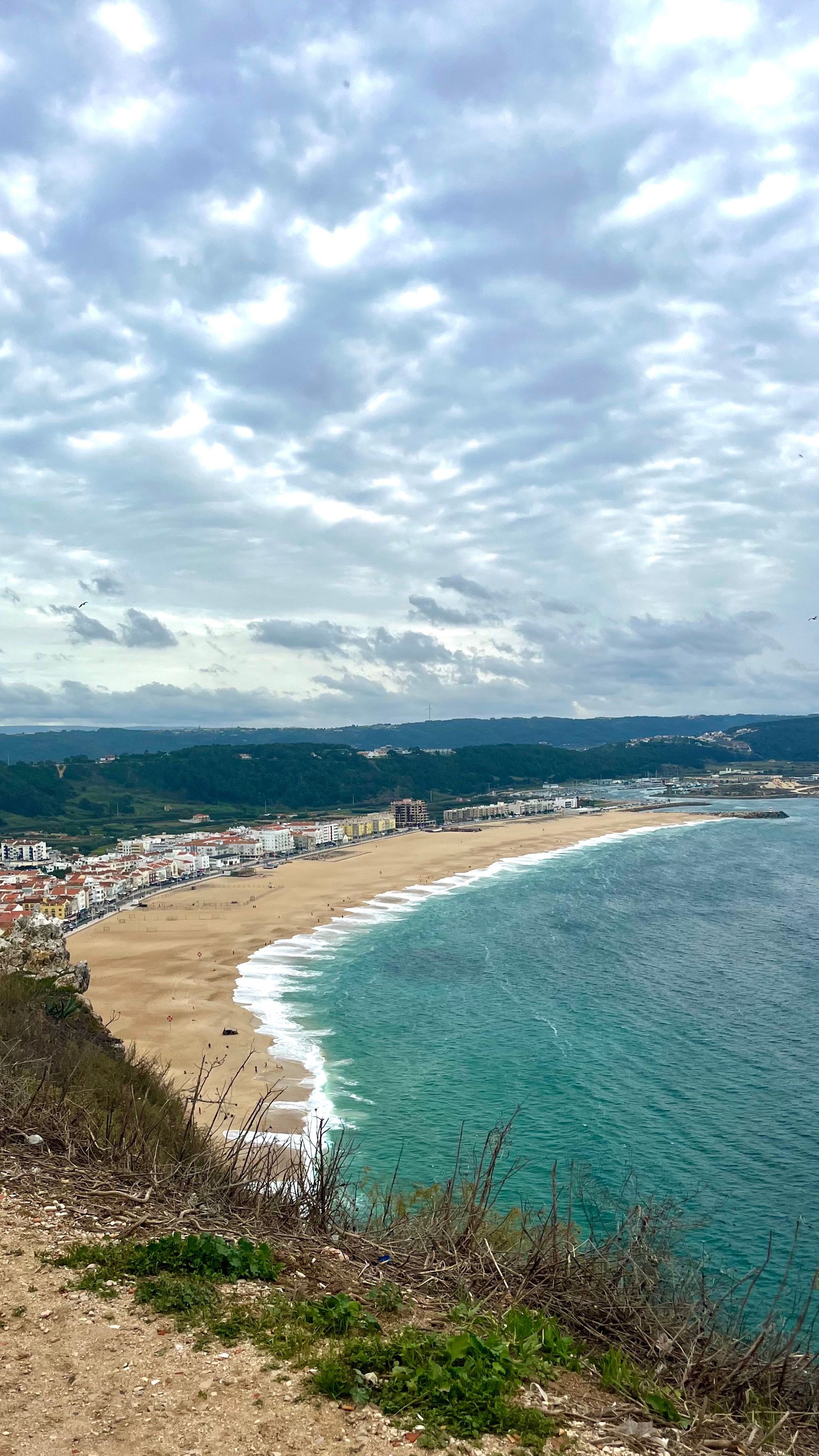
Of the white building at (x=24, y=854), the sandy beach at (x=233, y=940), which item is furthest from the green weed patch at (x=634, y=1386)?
the white building at (x=24, y=854)

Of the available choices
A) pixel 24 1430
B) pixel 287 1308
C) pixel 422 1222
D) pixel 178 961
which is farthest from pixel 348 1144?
pixel 178 961

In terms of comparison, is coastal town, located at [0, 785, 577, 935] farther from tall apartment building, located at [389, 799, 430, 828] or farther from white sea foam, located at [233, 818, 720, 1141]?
white sea foam, located at [233, 818, 720, 1141]

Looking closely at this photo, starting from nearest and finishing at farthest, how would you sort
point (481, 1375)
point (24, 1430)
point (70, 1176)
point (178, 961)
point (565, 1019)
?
point (24, 1430) → point (481, 1375) → point (70, 1176) → point (565, 1019) → point (178, 961)

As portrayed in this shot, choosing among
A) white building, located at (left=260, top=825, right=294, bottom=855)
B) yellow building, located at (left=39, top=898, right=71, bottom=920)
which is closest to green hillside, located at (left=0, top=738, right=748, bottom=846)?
white building, located at (left=260, top=825, right=294, bottom=855)

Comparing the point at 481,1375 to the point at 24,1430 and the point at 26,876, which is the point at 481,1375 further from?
the point at 26,876

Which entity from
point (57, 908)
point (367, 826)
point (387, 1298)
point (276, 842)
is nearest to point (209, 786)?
point (367, 826)

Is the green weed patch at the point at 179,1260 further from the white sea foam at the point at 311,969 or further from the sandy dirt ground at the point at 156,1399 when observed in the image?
the white sea foam at the point at 311,969

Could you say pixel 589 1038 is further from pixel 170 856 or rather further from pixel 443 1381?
pixel 170 856

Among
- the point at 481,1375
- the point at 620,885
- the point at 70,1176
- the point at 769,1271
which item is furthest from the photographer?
the point at 620,885
